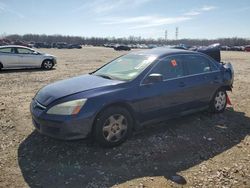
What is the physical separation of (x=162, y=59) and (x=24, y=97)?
16.6 ft

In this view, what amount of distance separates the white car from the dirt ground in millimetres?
10168

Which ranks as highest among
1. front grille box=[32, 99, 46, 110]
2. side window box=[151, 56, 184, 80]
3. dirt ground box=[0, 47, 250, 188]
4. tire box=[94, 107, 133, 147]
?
side window box=[151, 56, 184, 80]

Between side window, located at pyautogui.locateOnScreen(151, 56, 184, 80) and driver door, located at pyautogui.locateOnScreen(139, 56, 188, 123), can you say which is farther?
side window, located at pyautogui.locateOnScreen(151, 56, 184, 80)

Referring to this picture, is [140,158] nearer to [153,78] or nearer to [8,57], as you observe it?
[153,78]

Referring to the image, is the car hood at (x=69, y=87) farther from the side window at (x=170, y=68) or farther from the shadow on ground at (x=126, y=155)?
the side window at (x=170, y=68)

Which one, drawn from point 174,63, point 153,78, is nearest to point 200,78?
point 174,63

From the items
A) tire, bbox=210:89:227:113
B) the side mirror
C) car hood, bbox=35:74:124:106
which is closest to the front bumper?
car hood, bbox=35:74:124:106

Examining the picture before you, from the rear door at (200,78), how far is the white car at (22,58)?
1221 cm

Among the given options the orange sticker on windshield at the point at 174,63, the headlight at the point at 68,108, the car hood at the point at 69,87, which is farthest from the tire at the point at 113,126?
the orange sticker on windshield at the point at 174,63

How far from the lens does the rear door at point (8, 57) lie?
1611cm

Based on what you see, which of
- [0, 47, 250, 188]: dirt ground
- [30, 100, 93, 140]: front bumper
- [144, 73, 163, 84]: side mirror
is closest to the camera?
[0, 47, 250, 188]: dirt ground

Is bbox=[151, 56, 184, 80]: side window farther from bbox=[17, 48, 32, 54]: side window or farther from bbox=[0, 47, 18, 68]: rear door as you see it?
bbox=[17, 48, 32, 54]: side window

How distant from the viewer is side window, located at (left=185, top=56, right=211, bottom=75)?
6652mm

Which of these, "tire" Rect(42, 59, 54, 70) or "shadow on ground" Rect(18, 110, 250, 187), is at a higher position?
"tire" Rect(42, 59, 54, 70)
